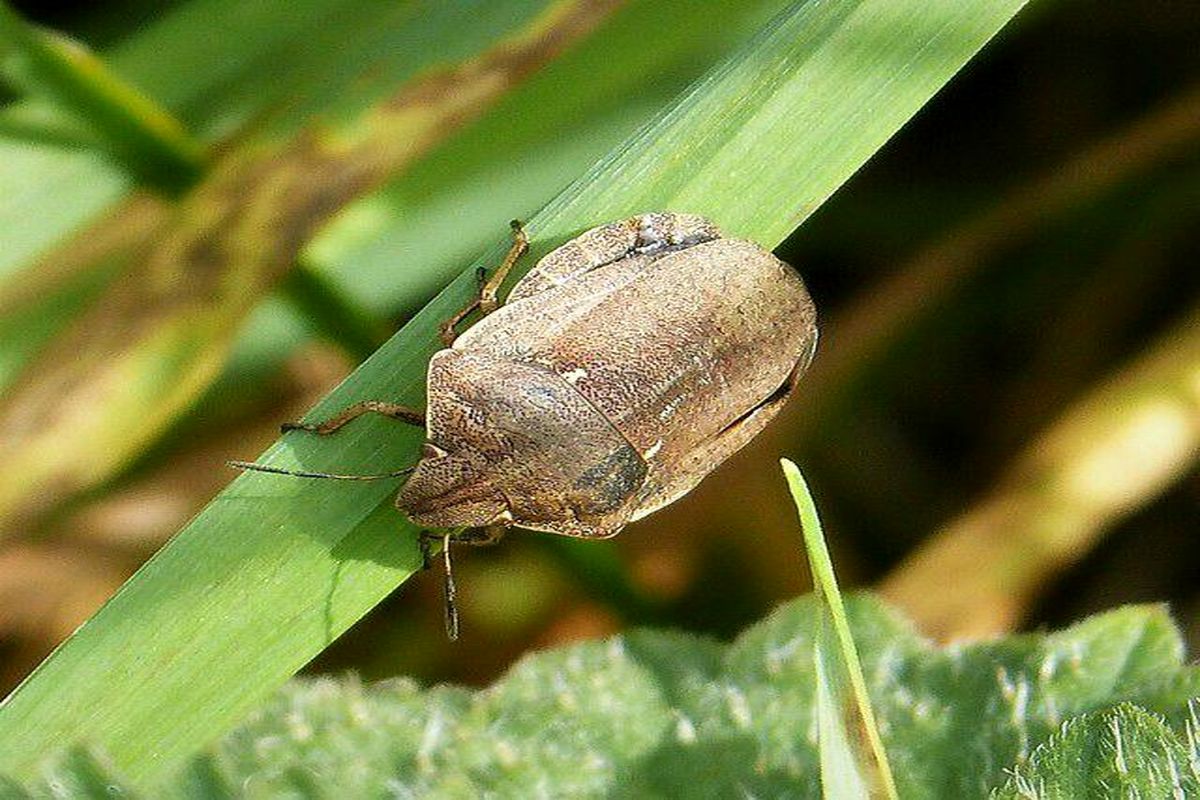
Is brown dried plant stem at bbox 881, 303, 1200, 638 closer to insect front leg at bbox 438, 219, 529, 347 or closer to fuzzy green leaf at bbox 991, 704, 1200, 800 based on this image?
fuzzy green leaf at bbox 991, 704, 1200, 800

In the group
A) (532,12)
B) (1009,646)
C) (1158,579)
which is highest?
(532,12)

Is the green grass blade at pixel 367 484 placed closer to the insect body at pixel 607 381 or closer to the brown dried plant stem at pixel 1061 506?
the insect body at pixel 607 381

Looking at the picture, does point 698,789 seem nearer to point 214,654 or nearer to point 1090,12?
point 214,654

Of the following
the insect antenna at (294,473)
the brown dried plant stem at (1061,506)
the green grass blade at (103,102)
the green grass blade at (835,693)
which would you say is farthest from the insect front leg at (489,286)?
the brown dried plant stem at (1061,506)

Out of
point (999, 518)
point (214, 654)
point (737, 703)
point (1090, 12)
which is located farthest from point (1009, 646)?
point (1090, 12)

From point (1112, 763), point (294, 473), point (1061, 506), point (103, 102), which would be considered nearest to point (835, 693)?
point (1112, 763)
